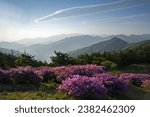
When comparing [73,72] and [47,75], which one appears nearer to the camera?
[73,72]

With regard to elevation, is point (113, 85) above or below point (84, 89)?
below

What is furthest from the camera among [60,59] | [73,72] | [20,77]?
[60,59]

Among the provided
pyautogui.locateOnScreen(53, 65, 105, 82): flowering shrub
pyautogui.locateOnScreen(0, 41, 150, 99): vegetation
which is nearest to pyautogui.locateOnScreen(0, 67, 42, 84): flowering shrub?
pyautogui.locateOnScreen(0, 41, 150, 99): vegetation

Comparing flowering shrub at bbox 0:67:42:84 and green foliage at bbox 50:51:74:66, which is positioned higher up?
flowering shrub at bbox 0:67:42:84

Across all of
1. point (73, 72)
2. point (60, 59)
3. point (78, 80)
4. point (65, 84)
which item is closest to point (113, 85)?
point (78, 80)

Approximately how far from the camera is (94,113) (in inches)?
291

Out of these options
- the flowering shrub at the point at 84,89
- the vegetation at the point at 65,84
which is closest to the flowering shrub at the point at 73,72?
the vegetation at the point at 65,84

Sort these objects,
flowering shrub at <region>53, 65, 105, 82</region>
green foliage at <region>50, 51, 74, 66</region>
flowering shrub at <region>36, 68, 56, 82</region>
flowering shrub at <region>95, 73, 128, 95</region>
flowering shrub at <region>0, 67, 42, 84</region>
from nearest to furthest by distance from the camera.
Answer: flowering shrub at <region>95, 73, 128, 95</region> < flowering shrub at <region>0, 67, 42, 84</region> < flowering shrub at <region>53, 65, 105, 82</region> < flowering shrub at <region>36, 68, 56, 82</region> < green foliage at <region>50, 51, 74, 66</region>

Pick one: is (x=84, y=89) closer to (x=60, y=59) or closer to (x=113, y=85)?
(x=113, y=85)

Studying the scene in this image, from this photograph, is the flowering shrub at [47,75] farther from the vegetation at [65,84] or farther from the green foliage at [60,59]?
the green foliage at [60,59]

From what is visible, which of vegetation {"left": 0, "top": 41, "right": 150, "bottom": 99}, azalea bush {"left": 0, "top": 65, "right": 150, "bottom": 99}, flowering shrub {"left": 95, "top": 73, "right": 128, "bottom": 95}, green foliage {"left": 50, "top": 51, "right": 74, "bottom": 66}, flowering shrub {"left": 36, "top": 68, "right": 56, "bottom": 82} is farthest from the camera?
green foliage {"left": 50, "top": 51, "right": 74, "bottom": 66}

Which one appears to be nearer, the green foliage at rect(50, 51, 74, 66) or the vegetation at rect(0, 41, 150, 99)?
the vegetation at rect(0, 41, 150, 99)

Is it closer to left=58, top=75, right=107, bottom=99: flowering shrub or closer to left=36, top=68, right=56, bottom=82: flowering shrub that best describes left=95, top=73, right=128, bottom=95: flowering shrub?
left=58, top=75, right=107, bottom=99: flowering shrub

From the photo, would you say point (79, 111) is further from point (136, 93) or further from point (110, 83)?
point (136, 93)
